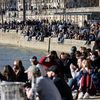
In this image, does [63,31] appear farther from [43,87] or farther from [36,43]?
[43,87]

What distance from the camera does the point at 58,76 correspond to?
9898mm

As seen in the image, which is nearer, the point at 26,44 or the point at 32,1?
the point at 26,44

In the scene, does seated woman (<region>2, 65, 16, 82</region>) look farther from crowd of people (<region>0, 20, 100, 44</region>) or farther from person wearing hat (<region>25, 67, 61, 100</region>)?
crowd of people (<region>0, 20, 100, 44</region>)

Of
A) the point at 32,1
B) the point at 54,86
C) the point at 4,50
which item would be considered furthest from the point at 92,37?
the point at 32,1

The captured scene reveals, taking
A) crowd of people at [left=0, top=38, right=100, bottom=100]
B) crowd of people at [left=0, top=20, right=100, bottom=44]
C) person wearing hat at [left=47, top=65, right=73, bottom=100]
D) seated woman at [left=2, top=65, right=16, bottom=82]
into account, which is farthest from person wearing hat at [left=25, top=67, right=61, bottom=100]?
crowd of people at [left=0, top=20, right=100, bottom=44]

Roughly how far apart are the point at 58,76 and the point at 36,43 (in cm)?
3982

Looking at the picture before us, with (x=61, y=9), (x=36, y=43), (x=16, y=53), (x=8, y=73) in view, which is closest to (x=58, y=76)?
(x=8, y=73)

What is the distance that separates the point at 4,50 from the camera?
57.6m

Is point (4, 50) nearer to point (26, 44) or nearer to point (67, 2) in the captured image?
point (26, 44)

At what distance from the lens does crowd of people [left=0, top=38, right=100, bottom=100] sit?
367 inches

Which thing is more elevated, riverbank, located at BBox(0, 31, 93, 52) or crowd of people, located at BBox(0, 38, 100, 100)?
crowd of people, located at BBox(0, 38, 100, 100)

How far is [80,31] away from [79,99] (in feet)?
88.2

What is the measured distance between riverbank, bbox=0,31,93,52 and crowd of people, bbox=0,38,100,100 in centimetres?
2156

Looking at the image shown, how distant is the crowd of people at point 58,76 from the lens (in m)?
9.32
